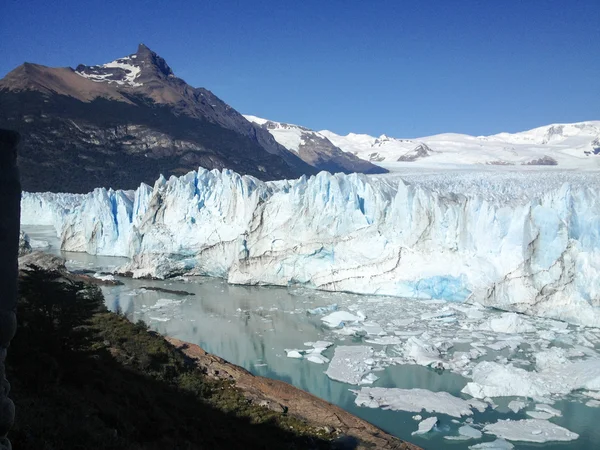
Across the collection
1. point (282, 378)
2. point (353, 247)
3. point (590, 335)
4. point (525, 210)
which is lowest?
point (282, 378)

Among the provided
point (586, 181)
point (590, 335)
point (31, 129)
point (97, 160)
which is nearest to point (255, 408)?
point (590, 335)

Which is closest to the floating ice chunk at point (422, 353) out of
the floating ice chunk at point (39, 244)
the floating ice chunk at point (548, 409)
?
the floating ice chunk at point (548, 409)

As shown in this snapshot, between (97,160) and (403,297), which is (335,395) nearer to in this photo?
(403,297)

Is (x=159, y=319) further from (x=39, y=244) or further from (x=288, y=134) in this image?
(x=288, y=134)

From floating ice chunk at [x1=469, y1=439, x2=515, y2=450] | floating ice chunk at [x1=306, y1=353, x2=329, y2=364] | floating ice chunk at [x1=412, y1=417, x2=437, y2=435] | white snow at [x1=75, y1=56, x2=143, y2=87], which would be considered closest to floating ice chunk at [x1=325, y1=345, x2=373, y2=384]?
floating ice chunk at [x1=306, y1=353, x2=329, y2=364]

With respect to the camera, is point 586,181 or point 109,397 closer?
point 109,397
